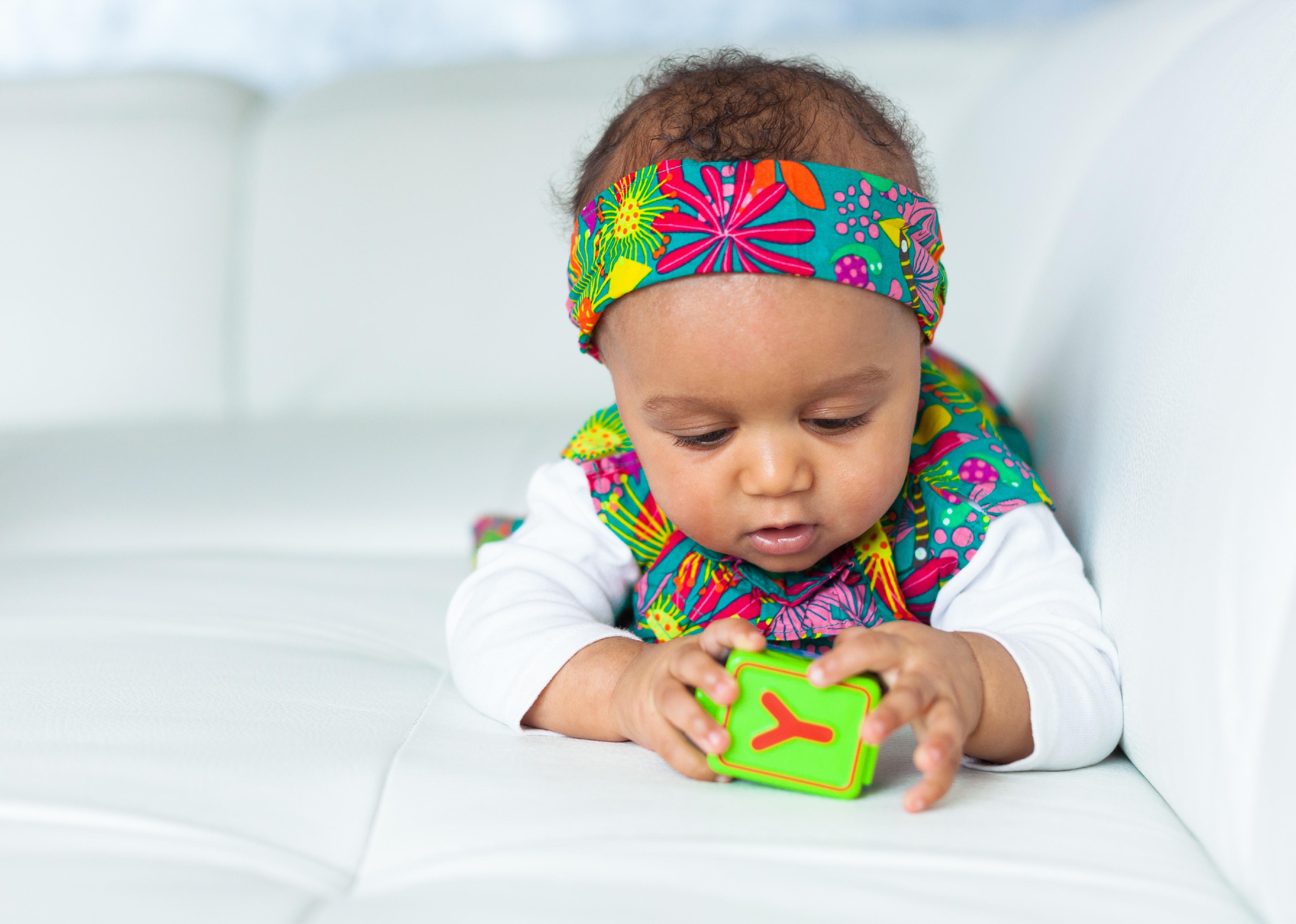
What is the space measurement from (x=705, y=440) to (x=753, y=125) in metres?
0.22

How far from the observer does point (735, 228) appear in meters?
0.75

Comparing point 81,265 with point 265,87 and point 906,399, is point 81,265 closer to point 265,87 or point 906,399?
point 265,87

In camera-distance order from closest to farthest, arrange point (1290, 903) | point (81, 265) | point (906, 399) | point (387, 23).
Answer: point (1290, 903) → point (906, 399) → point (81, 265) → point (387, 23)

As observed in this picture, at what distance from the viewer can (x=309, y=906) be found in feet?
1.75

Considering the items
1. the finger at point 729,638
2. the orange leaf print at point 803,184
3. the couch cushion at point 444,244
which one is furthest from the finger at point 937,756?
the couch cushion at point 444,244

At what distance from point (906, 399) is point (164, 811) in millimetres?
530

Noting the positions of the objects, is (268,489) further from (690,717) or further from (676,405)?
(690,717)

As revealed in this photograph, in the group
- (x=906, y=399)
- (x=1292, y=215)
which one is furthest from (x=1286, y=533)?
(x=906, y=399)

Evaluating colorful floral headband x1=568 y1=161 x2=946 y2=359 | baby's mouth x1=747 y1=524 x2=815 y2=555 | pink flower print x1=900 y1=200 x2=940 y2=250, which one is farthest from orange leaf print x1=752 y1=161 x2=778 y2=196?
baby's mouth x1=747 y1=524 x2=815 y2=555

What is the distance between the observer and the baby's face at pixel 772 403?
75 cm

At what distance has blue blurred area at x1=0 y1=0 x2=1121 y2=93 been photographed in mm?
2525

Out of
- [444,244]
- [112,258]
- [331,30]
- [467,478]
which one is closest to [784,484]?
[467,478]

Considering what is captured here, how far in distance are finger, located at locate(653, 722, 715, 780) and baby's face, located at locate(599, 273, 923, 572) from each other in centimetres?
17

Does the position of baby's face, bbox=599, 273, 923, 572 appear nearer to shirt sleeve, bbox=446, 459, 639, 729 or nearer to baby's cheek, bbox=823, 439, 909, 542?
baby's cheek, bbox=823, 439, 909, 542
